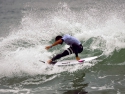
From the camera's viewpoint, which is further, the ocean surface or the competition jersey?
the competition jersey

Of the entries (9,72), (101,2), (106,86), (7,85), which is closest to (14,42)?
(9,72)

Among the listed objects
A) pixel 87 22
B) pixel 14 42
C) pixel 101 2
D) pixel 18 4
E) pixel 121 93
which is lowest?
pixel 121 93

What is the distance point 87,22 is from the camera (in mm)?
19859

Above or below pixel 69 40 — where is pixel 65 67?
below

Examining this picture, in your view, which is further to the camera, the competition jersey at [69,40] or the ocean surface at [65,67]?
the competition jersey at [69,40]

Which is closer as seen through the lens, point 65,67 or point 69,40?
point 69,40

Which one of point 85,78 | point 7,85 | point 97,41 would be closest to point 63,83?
point 85,78

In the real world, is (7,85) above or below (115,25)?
below

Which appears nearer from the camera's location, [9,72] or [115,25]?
[9,72]

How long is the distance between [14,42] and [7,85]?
21.2ft

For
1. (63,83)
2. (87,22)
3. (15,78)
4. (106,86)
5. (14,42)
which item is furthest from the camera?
(87,22)

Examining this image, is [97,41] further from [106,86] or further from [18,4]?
[18,4]

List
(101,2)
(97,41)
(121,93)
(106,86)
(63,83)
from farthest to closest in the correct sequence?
1. (101,2)
2. (97,41)
3. (63,83)
4. (106,86)
5. (121,93)

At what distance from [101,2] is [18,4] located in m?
11.9
